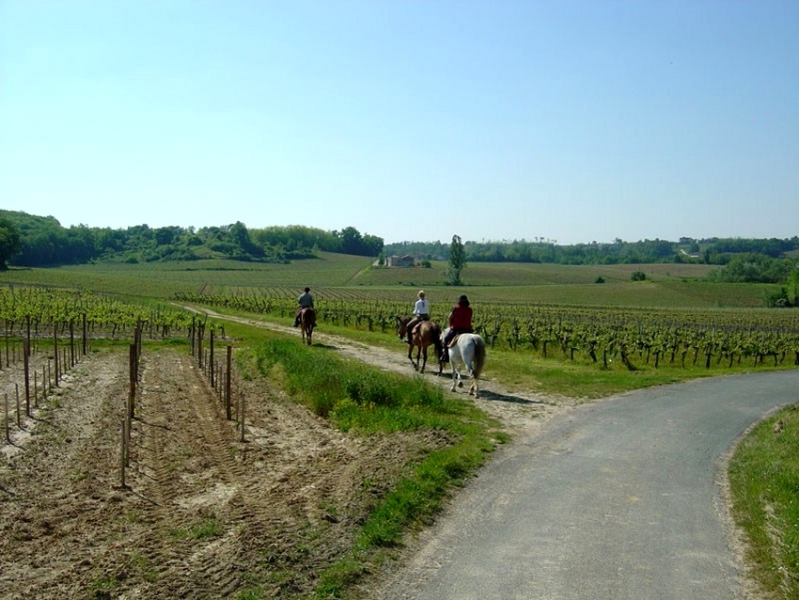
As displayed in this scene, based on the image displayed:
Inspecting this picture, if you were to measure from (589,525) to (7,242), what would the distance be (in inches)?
4423

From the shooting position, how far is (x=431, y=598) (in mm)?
6734

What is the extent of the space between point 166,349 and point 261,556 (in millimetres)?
22624

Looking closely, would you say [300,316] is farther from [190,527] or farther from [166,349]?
[190,527]

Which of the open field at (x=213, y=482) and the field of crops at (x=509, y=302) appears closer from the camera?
the open field at (x=213, y=482)

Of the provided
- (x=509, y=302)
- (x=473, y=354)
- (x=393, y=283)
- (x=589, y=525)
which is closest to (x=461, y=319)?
(x=473, y=354)

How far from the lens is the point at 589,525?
8.66m

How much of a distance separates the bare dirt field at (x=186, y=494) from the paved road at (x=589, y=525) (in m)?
1.11

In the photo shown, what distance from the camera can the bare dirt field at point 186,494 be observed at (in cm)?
720

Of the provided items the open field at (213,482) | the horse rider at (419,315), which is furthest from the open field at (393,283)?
the open field at (213,482)

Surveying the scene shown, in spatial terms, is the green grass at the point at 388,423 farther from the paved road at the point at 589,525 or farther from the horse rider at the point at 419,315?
the horse rider at the point at 419,315

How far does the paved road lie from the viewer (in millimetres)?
7020

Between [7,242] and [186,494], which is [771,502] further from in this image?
[7,242]

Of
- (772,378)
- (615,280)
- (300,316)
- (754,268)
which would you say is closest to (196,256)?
(615,280)

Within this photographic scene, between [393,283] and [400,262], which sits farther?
[400,262]
